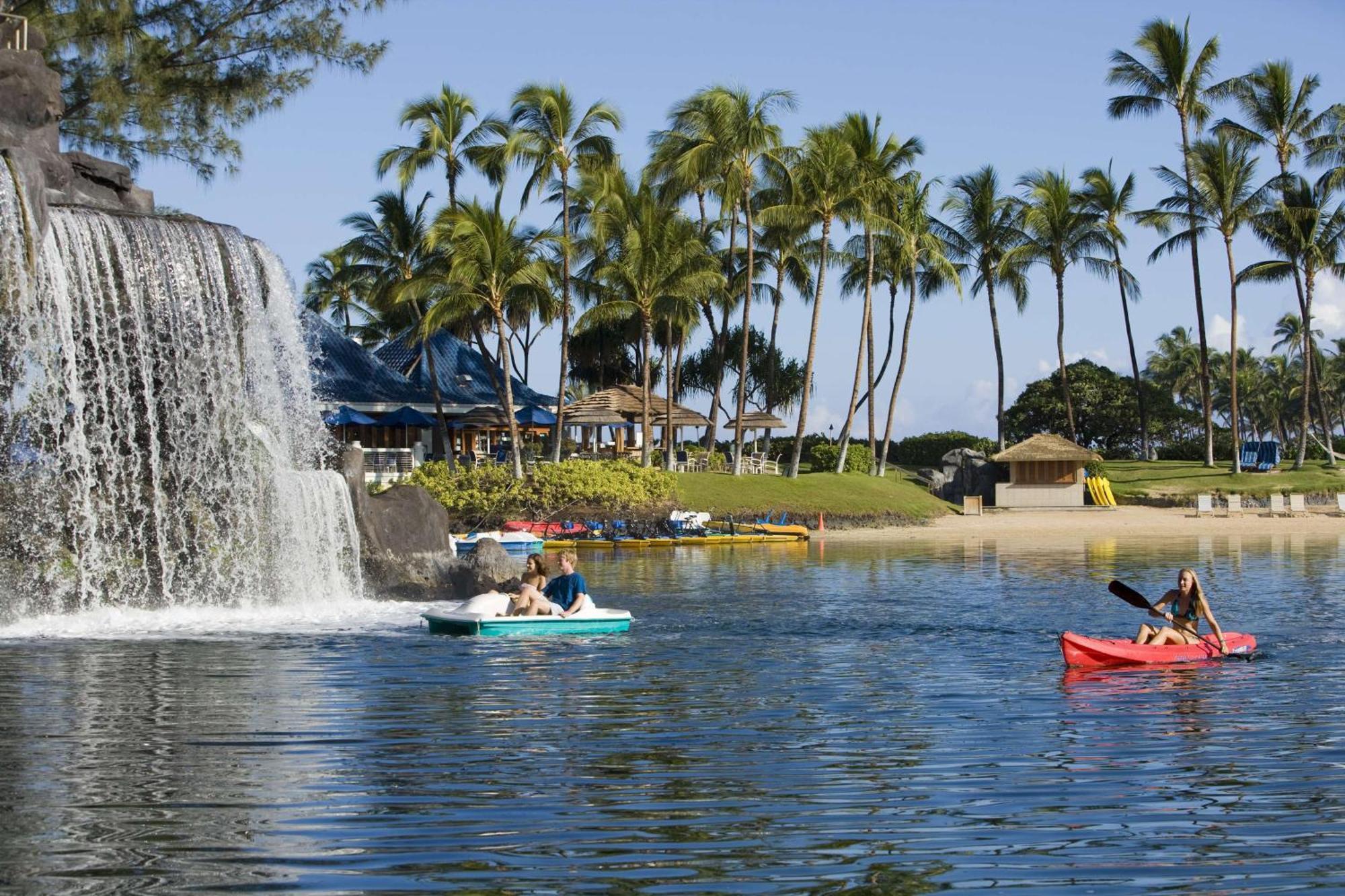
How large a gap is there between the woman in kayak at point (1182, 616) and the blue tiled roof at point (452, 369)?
163 ft

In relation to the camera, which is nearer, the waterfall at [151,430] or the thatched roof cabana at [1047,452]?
the waterfall at [151,430]

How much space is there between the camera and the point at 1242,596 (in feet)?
85.5

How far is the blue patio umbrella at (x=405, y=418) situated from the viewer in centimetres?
6081

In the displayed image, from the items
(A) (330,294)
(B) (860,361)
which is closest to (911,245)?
(B) (860,361)

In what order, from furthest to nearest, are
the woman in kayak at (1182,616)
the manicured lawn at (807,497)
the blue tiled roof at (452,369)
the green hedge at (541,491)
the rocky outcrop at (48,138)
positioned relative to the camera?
the blue tiled roof at (452,369)
the manicured lawn at (807,497)
the green hedge at (541,491)
the rocky outcrop at (48,138)
the woman in kayak at (1182,616)

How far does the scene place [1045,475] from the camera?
62719mm

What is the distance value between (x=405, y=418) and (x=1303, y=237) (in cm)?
3910

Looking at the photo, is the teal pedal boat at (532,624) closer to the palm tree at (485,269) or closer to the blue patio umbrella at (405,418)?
the palm tree at (485,269)

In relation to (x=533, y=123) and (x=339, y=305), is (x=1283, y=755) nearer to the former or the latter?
(x=533, y=123)

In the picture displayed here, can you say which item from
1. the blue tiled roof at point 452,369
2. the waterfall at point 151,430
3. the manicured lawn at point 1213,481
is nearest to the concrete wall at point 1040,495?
the manicured lawn at point 1213,481

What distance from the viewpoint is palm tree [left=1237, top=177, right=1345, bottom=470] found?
64.0 m

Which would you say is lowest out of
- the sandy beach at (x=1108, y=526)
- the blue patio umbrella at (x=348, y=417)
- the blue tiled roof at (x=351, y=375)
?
the sandy beach at (x=1108, y=526)

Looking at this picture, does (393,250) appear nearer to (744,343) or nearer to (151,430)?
(744,343)

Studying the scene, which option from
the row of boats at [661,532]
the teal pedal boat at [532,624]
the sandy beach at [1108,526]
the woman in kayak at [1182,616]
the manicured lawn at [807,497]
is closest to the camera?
the woman in kayak at [1182,616]
